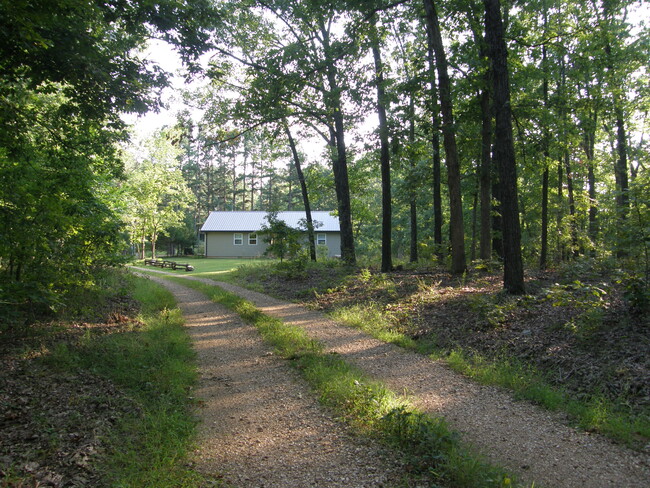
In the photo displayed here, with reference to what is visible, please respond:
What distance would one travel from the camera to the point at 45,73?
6.29 metres

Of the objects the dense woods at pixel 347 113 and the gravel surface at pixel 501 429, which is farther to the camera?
the dense woods at pixel 347 113

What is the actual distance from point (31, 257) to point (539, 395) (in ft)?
25.9

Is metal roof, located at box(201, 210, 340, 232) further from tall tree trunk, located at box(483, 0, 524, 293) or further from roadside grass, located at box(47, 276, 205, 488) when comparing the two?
roadside grass, located at box(47, 276, 205, 488)

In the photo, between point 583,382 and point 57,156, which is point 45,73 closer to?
point 57,156

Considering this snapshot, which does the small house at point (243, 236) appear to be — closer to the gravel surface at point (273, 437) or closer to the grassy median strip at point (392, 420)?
the grassy median strip at point (392, 420)

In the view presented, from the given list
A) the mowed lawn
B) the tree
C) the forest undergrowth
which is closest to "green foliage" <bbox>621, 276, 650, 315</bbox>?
the forest undergrowth

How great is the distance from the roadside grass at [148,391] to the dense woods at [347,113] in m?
1.23

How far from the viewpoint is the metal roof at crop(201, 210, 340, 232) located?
3831 centimetres

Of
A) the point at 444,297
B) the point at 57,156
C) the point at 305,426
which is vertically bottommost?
the point at 305,426

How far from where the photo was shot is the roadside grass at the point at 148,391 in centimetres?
328

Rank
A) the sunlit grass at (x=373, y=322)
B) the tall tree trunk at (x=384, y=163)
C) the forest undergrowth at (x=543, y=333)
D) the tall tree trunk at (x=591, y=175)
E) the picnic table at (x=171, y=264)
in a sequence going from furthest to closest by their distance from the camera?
1. the picnic table at (x=171, y=264)
2. the tall tree trunk at (x=591, y=175)
3. the tall tree trunk at (x=384, y=163)
4. the sunlit grass at (x=373, y=322)
5. the forest undergrowth at (x=543, y=333)

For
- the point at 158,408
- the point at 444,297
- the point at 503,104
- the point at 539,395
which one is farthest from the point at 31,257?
the point at 503,104

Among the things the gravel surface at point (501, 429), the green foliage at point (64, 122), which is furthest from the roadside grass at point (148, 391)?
the green foliage at point (64, 122)

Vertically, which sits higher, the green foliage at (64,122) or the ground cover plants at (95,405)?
the green foliage at (64,122)
